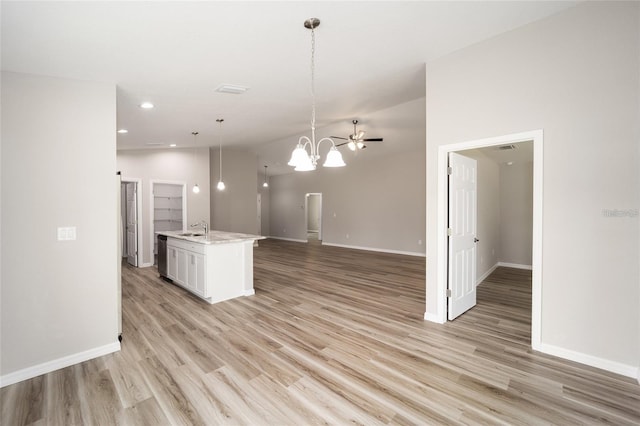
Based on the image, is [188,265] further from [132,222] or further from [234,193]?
[234,193]

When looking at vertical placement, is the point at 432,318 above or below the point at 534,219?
below

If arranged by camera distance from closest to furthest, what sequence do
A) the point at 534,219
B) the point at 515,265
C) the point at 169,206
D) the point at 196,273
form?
the point at 534,219
the point at 196,273
the point at 515,265
the point at 169,206

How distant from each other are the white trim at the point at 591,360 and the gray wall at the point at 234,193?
811 centimetres

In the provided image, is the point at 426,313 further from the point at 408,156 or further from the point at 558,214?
the point at 408,156

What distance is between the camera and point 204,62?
3031 millimetres

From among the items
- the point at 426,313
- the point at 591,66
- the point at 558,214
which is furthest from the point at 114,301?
the point at 591,66

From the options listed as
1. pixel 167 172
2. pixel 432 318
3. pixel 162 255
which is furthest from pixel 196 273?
pixel 167 172

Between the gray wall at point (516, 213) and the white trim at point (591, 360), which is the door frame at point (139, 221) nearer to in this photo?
the white trim at point (591, 360)

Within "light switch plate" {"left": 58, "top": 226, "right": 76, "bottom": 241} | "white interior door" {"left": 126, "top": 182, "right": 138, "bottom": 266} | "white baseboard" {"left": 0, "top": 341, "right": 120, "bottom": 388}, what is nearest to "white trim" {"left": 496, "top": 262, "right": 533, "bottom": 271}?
"white baseboard" {"left": 0, "top": 341, "right": 120, "bottom": 388}

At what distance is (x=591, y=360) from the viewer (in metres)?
2.49

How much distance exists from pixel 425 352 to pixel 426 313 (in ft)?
2.75

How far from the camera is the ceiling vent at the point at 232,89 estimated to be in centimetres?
367

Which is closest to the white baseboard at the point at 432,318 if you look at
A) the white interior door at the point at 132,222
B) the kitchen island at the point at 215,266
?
the kitchen island at the point at 215,266

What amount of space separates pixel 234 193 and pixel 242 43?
691 cm
